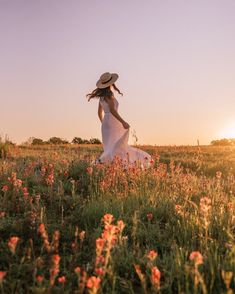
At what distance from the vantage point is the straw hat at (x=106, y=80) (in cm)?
1019

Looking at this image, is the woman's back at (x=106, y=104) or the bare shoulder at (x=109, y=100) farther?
the woman's back at (x=106, y=104)

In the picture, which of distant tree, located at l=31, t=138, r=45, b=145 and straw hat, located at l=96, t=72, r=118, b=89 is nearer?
straw hat, located at l=96, t=72, r=118, b=89

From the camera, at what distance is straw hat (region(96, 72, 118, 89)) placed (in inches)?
401

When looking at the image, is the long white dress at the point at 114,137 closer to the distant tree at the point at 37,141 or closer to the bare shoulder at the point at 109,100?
the bare shoulder at the point at 109,100

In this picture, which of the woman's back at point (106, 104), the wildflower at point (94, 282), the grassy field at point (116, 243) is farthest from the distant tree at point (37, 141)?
the wildflower at point (94, 282)

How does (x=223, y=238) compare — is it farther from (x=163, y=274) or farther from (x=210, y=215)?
(x=163, y=274)

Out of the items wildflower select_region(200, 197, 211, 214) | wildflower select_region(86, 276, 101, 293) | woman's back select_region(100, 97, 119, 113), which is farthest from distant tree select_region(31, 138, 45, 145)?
wildflower select_region(86, 276, 101, 293)

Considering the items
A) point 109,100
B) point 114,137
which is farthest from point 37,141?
point 109,100

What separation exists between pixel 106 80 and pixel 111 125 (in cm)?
114

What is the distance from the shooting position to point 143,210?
16.8 feet

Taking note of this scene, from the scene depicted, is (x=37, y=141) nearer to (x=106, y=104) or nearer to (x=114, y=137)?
(x=114, y=137)

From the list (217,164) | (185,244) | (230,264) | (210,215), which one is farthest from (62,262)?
(217,164)

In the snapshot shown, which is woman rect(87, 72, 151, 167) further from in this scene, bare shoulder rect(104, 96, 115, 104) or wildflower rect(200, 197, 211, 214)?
wildflower rect(200, 197, 211, 214)

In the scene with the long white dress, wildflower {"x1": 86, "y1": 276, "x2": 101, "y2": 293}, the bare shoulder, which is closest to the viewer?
Answer: wildflower {"x1": 86, "y1": 276, "x2": 101, "y2": 293}
